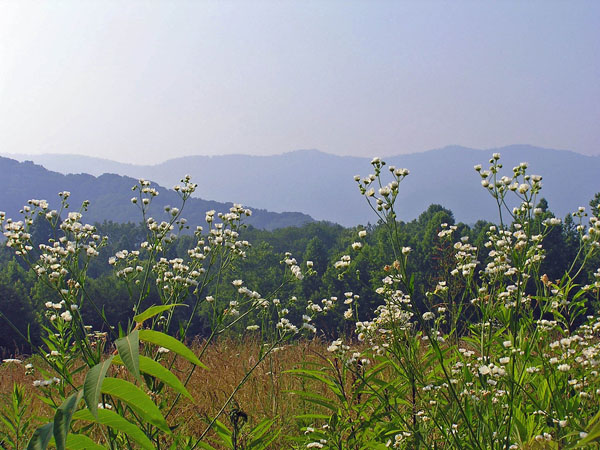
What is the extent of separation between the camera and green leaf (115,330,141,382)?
88cm

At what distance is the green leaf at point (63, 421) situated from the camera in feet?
2.85

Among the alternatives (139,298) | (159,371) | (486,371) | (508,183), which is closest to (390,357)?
(486,371)

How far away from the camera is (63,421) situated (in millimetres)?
906

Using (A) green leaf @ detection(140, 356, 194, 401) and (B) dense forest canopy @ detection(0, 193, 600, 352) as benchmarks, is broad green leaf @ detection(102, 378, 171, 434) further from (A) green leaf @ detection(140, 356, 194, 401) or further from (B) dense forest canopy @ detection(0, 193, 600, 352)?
(B) dense forest canopy @ detection(0, 193, 600, 352)

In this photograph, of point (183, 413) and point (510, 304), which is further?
point (183, 413)

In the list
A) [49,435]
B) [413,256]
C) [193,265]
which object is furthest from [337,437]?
[413,256]

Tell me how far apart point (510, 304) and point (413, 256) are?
41.7m

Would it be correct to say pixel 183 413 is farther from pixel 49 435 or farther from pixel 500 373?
pixel 49 435

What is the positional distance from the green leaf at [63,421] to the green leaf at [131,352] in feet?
0.37

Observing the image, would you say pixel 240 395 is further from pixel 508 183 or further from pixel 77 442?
pixel 77 442

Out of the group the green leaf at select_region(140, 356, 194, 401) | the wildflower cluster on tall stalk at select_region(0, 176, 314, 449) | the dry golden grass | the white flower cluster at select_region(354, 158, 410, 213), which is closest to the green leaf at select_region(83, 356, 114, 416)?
the green leaf at select_region(140, 356, 194, 401)

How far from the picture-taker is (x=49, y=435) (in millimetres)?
901

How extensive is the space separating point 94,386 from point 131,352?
0.08 metres

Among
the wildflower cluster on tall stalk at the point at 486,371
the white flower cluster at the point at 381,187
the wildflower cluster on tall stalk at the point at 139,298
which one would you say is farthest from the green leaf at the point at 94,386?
the white flower cluster at the point at 381,187
